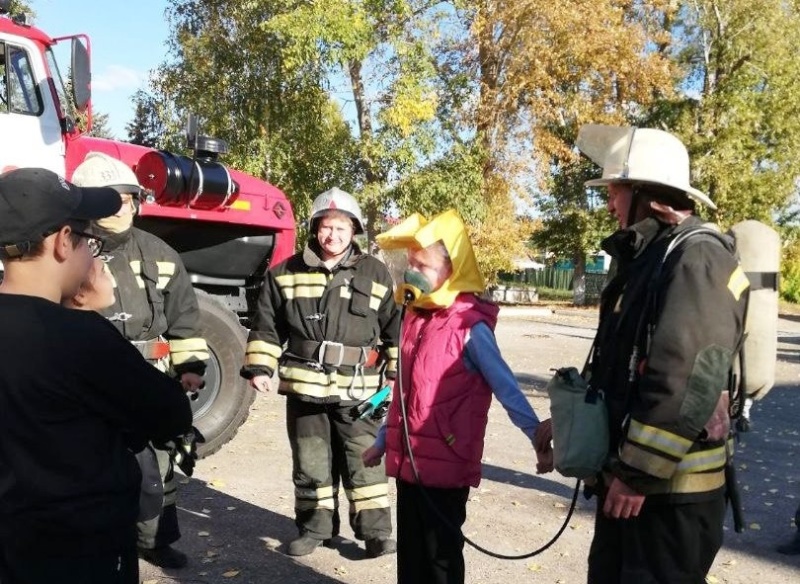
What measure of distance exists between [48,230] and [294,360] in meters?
2.63

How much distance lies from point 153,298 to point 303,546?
5.13 feet

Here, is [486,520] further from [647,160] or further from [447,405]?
[647,160]

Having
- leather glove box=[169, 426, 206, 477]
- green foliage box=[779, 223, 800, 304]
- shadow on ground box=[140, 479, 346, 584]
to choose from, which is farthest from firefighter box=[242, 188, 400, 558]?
green foliage box=[779, 223, 800, 304]

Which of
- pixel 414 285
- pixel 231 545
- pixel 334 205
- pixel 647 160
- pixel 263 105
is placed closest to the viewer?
pixel 647 160

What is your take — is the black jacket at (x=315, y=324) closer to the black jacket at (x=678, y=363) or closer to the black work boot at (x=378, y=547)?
the black work boot at (x=378, y=547)

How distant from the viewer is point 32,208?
6.68 ft

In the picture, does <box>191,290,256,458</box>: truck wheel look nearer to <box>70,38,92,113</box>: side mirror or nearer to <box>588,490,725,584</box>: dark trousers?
<box>70,38,92,113</box>: side mirror

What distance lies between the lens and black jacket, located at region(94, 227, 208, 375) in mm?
4035

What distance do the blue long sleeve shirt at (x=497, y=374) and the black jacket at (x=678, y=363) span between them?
21.9 inches

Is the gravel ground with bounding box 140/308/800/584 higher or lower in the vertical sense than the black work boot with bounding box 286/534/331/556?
lower

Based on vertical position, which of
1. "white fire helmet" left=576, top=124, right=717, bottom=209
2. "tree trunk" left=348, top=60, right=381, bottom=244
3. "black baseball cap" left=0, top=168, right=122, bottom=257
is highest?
"tree trunk" left=348, top=60, right=381, bottom=244

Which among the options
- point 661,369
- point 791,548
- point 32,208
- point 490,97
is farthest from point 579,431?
point 490,97

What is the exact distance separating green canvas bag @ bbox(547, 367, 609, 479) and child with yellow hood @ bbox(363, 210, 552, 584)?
0.59 metres

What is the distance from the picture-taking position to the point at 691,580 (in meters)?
2.53
